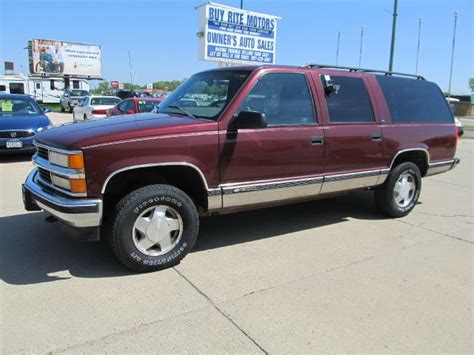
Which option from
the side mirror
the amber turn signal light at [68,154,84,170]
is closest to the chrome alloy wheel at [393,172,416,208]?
the side mirror

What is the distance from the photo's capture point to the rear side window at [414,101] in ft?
18.6

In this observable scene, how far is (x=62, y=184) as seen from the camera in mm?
3686

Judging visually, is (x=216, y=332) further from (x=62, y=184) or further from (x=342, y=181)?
(x=342, y=181)

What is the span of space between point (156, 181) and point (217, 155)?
0.64 m

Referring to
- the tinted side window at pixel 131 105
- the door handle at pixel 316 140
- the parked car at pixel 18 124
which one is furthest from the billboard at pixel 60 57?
the door handle at pixel 316 140

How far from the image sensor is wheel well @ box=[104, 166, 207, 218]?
3922 mm

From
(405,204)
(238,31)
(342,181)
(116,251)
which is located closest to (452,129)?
(405,204)

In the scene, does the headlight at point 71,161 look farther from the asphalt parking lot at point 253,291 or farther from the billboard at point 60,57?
the billboard at point 60,57

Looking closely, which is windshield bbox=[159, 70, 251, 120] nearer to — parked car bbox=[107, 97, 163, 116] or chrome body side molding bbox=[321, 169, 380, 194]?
chrome body side molding bbox=[321, 169, 380, 194]

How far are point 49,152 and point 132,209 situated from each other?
0.97 m

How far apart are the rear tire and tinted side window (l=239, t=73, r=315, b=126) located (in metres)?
1.78

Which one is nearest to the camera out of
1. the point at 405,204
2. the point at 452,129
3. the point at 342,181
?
the point at 342,181

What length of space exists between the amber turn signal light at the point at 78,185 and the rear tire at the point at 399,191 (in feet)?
13.1

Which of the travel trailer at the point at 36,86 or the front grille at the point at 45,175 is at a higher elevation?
the travel trailer at the point at 36,86
